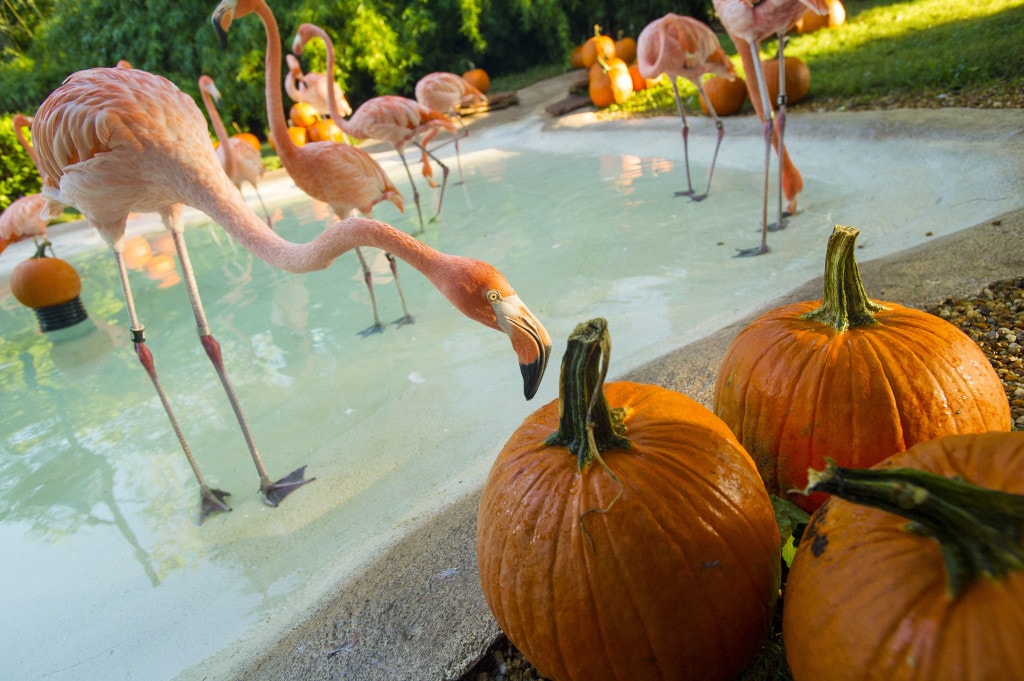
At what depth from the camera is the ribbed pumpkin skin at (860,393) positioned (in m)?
1.21

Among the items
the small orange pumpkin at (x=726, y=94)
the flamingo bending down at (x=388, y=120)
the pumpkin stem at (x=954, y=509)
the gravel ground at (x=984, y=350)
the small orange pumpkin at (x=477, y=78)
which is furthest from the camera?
the small orange pumpkin at (x=477, y=78)

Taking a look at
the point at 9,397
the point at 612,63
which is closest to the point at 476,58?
the point at 612,63

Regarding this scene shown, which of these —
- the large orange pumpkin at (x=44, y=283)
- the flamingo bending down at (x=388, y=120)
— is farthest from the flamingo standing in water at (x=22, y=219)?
the flamingo bending down at (x=388, y=120)

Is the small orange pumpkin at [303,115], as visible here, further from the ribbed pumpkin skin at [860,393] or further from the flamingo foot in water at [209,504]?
the ribbed pumpkin skin at [860,393]

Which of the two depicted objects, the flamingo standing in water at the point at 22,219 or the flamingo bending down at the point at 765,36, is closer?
the flamingo bending down at the point at 765,36

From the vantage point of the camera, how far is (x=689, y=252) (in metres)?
4.38

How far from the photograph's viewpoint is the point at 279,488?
2.68 m

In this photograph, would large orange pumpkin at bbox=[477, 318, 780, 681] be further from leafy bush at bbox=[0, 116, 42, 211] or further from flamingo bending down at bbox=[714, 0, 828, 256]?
leafy bush at bbox=[0, 116, 42, 211]

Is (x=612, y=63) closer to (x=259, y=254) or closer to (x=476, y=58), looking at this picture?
(x=476, y=58)

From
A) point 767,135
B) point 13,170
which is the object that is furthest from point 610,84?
point 13,170

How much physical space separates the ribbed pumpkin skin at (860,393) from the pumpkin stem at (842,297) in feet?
0.07

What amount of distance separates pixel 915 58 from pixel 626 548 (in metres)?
7.61

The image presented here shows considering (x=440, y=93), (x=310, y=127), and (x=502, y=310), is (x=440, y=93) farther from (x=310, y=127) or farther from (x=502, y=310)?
(x=502, y=310)

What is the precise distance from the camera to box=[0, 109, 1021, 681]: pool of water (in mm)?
2158
